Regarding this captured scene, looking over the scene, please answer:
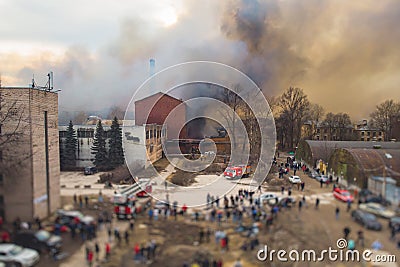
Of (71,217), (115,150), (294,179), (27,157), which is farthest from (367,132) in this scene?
(27,157)

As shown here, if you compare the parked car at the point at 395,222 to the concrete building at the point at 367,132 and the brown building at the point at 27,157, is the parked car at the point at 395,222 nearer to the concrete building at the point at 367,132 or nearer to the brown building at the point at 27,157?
the brown building at the point at 27,157

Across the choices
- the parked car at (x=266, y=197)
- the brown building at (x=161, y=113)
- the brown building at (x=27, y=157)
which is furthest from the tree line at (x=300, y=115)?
the brown building at (x=27, y=157)

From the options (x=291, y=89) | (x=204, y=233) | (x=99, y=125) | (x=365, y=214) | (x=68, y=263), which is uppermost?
(x=291, y=89)

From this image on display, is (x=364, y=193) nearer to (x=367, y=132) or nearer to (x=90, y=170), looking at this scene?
(x=90, y=170)

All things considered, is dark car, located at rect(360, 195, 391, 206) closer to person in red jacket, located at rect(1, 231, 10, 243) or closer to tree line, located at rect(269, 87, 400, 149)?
person in red jacket, located at rect(1, 231, 10, 243)

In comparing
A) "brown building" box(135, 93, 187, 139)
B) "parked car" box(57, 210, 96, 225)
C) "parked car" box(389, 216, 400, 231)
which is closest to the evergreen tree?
"parked car" box(57, 210, 96, 225)

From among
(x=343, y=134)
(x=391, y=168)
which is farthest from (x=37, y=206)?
(x=343, y=134)

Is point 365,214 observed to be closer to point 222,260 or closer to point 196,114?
point 222,260
